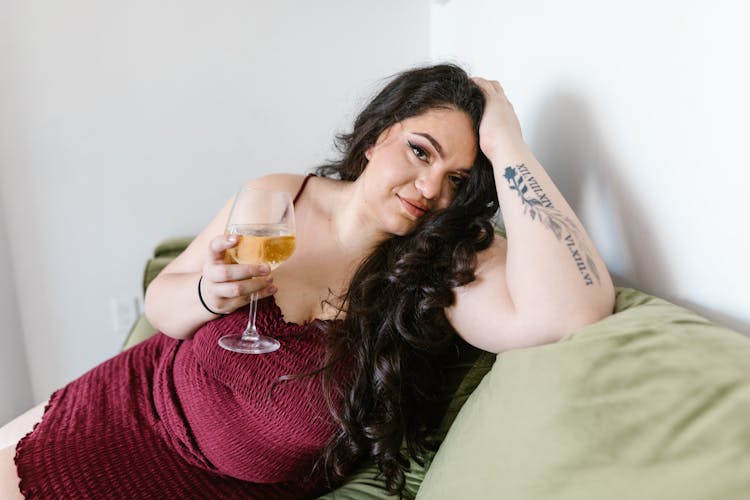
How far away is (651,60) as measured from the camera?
889 millimetres

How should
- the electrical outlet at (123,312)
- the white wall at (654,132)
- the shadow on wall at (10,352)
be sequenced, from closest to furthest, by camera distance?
the white wall at (654,132) < the shadow on wall at (10,352) < the electrical outlet at (123,312)

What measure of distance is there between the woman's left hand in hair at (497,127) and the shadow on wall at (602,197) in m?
0.15

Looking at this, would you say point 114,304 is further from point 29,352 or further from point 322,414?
point 322,414

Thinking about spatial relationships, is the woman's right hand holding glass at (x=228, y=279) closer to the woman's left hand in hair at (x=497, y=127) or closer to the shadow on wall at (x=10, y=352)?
the woman's left hand in hair at (x=497, y=127)

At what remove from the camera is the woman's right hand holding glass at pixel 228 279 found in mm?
975

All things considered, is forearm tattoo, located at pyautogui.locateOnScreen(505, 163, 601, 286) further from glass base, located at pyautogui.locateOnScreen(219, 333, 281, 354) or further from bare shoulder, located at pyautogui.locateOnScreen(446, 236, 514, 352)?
glass base, located at pyautogui.locateOnScreen(219, 333, 281, 354)

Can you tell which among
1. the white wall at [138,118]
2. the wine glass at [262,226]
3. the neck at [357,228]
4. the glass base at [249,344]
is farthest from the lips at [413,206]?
the white wall at [138,118]

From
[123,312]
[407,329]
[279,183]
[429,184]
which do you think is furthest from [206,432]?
[123,312]

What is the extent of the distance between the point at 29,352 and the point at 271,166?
123 cm

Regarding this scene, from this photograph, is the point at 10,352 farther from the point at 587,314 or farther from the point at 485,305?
the point at 587,314

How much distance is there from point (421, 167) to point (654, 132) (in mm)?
435

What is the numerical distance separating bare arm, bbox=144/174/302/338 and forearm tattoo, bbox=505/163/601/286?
18.9 inches

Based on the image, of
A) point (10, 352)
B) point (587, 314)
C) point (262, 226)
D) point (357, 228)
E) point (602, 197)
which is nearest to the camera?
point (587, 314)

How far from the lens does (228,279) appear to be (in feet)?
3.24
